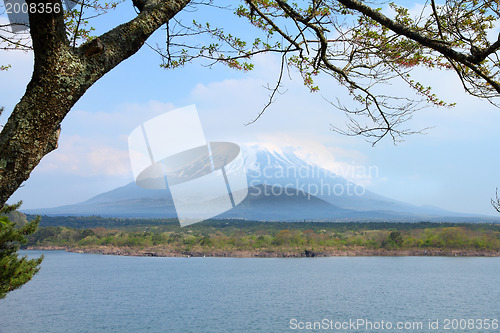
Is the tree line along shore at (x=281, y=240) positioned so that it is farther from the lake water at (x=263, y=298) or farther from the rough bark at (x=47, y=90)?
the rough bark at (x=47, y=90)

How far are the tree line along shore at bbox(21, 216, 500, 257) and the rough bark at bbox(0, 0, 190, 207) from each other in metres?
47.1

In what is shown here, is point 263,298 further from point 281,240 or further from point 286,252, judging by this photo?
point 281,240

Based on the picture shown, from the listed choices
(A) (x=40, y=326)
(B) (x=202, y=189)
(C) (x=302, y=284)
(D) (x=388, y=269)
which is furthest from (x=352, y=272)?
(B) (x=202, y=189)

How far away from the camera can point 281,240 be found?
50.5 metres

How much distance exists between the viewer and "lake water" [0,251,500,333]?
20141 mm

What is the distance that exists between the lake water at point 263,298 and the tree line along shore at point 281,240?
4467 mm

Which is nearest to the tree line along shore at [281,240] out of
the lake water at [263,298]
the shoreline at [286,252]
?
the shoreline at [286,252]

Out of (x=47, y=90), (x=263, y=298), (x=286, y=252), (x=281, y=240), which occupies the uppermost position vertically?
(x=47, y=90)

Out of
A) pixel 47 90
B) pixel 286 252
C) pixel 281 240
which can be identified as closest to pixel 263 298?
pixel 286 252

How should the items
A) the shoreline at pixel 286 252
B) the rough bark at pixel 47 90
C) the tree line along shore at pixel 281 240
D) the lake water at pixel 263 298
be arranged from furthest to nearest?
the tree line along shore at pixel 281 240
the shoreline at pixel 286 252
the lake water at pixel 263 298
the rough bark at pixel 47 90

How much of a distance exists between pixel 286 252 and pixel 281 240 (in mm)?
1979

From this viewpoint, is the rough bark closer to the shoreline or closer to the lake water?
the lake water

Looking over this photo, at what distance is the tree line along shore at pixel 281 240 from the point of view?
4616 centimetres

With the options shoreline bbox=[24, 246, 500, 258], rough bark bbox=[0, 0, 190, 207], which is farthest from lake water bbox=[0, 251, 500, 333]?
rough bark bbox=[0, 0, 190, 207]
